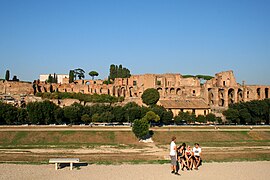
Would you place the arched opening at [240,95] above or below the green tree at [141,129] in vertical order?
above

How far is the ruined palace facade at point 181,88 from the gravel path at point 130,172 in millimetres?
43210

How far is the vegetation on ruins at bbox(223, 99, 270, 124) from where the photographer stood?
46.1m

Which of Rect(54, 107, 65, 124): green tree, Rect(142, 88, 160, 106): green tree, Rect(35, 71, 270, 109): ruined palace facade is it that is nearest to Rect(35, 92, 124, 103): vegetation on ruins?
Rect(35, 71, 270, 109): ruined palace facade

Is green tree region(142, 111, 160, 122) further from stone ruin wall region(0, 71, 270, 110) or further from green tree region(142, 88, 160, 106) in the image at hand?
stone ruin wall region(0, 71, 270, 110)

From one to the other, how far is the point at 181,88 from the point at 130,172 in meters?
50.7

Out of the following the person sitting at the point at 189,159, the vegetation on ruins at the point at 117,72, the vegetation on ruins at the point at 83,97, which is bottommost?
the person sitting at the point at 189,159

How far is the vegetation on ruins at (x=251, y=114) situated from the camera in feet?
151

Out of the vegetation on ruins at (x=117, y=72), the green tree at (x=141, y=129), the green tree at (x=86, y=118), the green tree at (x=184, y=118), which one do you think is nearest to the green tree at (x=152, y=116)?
the green tree at (x=184, y=118)

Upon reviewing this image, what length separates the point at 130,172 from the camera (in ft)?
43.3

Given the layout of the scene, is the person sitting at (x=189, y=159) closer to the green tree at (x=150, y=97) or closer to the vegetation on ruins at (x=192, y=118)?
the vegetation on ruins at (x=192, y=118)

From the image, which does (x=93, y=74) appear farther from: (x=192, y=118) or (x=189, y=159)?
(x=189, y=159)

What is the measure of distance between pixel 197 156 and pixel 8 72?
2343 inches

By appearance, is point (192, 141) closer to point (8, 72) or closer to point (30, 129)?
point (30, 129)

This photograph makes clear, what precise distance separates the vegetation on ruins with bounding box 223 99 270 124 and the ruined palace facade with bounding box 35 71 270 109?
9.04 metres
